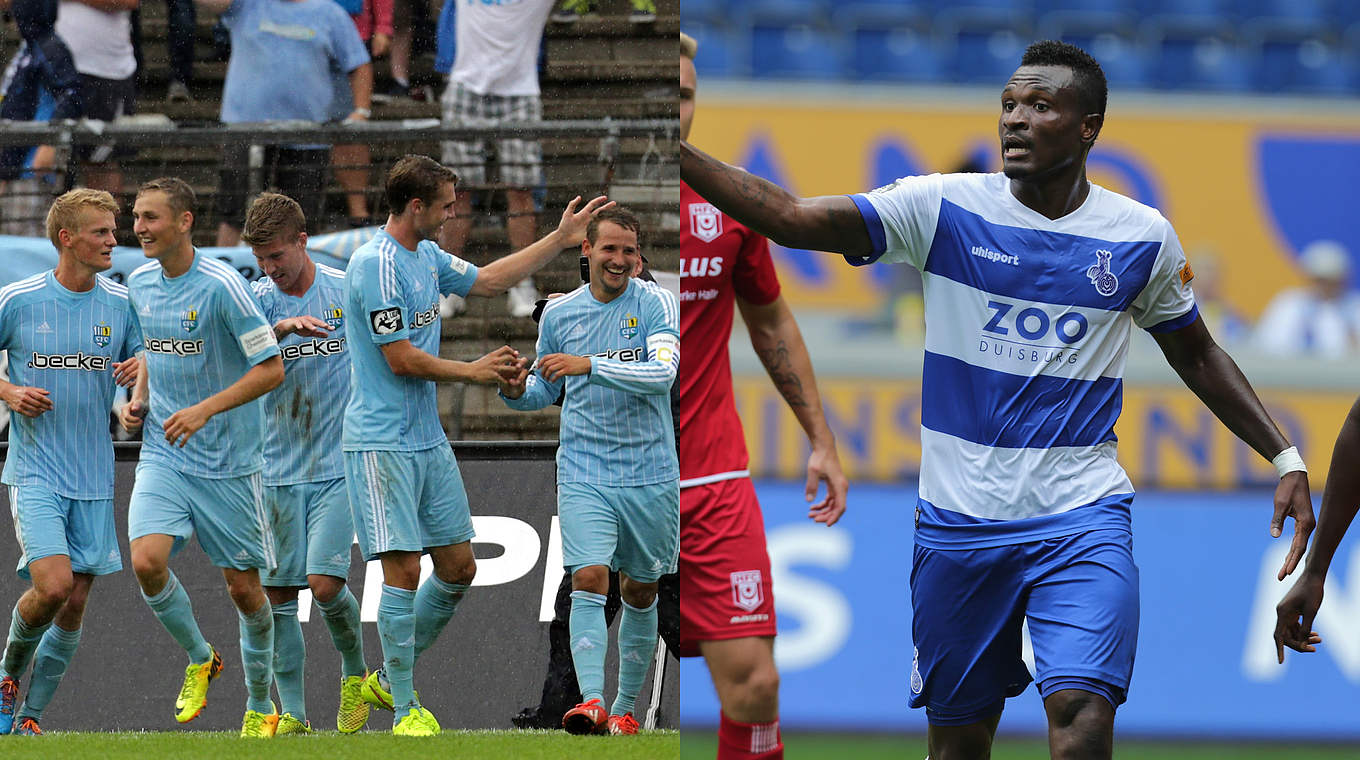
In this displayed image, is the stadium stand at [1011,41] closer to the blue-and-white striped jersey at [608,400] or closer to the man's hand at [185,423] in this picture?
the blue-and-white striped jersey at [608,400]

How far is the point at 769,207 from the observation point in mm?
3455

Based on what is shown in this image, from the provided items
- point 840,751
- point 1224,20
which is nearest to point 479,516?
point 840,751

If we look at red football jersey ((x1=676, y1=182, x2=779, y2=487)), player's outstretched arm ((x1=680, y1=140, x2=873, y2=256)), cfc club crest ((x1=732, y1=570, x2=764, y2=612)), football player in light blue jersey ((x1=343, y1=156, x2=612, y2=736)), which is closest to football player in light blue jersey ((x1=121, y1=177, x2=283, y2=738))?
football player in light blue jersey ((x1=343, y1=156, x2=612, y2=736))

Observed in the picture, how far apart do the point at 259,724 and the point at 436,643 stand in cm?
68

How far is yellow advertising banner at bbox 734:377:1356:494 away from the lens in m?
8.63

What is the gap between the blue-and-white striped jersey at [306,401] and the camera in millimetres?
5805

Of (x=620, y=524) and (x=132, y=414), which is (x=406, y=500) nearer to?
(x=620, y=524)

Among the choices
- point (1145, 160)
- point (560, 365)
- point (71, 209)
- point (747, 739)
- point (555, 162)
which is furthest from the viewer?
point (1145, 160)

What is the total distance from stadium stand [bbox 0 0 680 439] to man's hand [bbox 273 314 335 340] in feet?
1.73

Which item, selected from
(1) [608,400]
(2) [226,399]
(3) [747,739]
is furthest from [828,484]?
(2) [226,399]

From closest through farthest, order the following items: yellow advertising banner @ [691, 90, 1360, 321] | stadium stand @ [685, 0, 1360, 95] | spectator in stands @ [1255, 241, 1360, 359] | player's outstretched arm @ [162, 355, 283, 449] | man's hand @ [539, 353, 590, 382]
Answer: man's hand @ [539, 353, 590, 382]
player's outstretched arm @ [162, 355, 283, 449]
spectator in stands @ [1255, 241, 1360, 359]
yellow advertising banner @ [691, 90, 1360, 321]
stadium stand @ [685, 0, 1360, 95]

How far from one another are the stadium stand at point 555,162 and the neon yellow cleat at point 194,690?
1.22 meters

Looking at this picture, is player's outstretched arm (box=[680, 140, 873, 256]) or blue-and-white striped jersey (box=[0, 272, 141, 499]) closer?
player's outstretched arm (box=[680, 140, 873, 256])

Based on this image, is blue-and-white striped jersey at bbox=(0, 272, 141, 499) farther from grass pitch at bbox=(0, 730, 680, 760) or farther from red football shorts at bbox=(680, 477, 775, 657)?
red football shorts at bbox=(680, 477, 775, 657)
